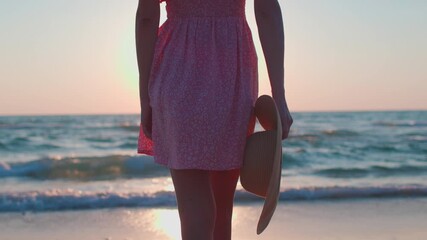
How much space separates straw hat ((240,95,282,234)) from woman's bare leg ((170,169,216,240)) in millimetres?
169

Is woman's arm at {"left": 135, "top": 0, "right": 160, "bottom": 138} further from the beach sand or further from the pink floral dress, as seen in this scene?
the beach sand

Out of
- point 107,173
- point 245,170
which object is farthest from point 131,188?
→ point 245,170

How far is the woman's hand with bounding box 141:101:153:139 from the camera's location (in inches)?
110

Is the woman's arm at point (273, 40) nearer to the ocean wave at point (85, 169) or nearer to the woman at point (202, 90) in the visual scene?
the woman at point (202, 90)

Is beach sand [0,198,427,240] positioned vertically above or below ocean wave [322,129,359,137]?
above

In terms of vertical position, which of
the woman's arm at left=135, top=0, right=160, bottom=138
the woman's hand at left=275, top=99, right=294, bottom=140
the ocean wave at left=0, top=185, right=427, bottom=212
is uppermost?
the woman's arm at left=135, top=0, right=160, bottom=138

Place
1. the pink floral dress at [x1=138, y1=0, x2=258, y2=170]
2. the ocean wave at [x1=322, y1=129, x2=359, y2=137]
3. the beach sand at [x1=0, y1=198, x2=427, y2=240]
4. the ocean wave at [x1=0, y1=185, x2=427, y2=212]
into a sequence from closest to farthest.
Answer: the pink floral dress at [x1=138, y1=0, x2=258, y2=170], the beach sand at [x1=0, y1=198, x2=427, y2=240], the ocean wave at [x1=0, y1=185, x2=427, y2=212], the ocean wave at [x1=322, y1=129, x2=359, y2=137]

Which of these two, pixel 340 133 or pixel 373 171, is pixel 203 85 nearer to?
pixel 373 171

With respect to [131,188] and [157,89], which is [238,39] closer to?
Result: [157,89]

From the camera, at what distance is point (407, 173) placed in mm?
12297

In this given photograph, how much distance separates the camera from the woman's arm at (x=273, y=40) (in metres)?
2.75

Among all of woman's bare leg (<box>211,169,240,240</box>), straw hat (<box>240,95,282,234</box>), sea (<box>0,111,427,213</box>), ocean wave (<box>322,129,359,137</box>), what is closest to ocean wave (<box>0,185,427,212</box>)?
sea (<box>0,111,427,213</box>)

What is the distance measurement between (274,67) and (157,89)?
44 cm

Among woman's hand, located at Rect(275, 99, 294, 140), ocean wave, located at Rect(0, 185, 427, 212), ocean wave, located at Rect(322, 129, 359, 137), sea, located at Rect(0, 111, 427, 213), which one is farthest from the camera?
ocean wave, located at Rect(322, 129, 359, 137)
